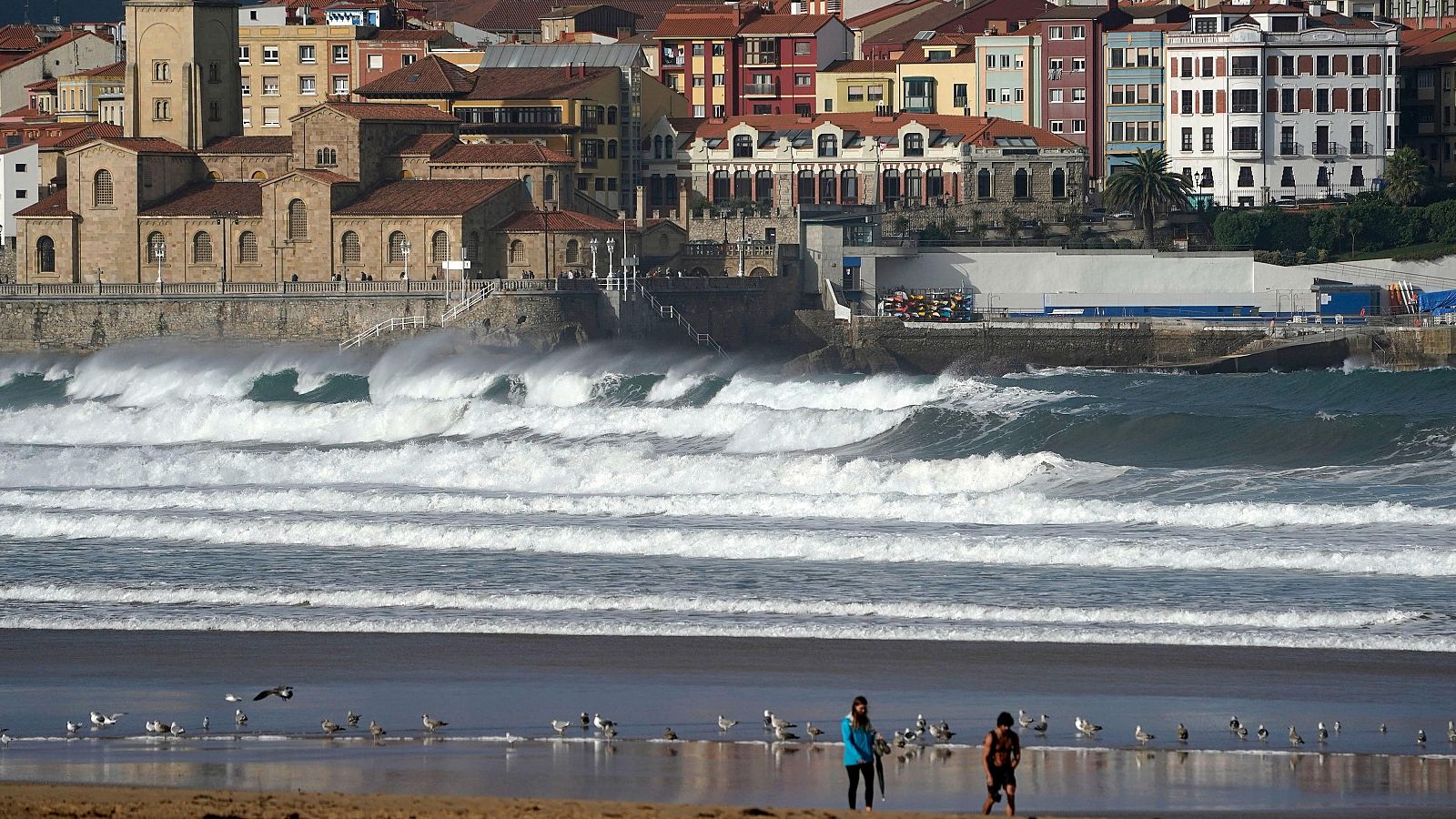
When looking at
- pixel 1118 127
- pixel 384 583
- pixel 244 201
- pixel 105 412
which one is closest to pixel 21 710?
pixel 384 583

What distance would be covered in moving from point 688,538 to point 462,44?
6642 cm

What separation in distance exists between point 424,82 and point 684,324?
15.6 m

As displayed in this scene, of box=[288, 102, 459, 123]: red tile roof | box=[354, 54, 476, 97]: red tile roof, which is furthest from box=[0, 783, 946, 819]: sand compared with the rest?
box=[354, 54, 476, 97]: red tile roof

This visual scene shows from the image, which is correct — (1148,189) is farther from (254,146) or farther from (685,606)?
(685,606)

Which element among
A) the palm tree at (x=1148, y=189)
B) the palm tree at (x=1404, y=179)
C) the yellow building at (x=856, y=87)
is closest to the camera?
the palm tree at (x=1148, y=189)

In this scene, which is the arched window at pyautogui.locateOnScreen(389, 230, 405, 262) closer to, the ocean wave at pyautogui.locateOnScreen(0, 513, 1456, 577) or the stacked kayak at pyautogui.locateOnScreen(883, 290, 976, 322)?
the stacked kayak at pyautogui.locateOnScreen(883, 290, 976, 322)

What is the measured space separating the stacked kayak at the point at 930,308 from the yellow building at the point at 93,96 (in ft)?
103

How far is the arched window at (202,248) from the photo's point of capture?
250 feet

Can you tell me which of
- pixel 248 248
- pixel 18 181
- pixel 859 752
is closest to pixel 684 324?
pixel 248 248

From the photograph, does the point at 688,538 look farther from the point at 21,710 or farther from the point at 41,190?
the point at 41,190

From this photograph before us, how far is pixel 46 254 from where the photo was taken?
77.7 m

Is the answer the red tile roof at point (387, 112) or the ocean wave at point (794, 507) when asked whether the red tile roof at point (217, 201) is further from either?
the ocean wave at point (794, 507)

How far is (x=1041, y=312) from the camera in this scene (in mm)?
76062

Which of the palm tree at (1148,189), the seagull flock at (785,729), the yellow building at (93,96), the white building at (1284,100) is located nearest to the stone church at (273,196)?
the yellow building at (93,96)
